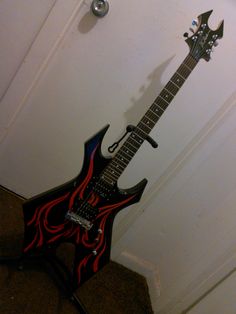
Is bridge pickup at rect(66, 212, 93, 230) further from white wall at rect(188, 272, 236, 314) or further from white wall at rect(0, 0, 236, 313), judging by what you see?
white wall at rect(188, 272, 236, 314)

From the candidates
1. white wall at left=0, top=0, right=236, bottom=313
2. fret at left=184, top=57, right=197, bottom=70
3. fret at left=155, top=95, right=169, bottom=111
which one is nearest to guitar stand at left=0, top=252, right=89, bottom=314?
white wall at left=0, top=0, right=236, bottom=313

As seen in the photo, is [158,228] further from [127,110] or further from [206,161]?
[127,110]

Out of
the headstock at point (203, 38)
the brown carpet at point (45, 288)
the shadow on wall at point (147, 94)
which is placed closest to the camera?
the headstock at point (203, 38)

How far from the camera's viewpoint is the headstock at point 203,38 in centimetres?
111

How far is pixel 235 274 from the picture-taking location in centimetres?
127

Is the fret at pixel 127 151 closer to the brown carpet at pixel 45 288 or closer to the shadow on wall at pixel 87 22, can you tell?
the shadow on wall at pixel 87 22

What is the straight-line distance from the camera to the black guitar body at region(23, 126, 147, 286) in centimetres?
116

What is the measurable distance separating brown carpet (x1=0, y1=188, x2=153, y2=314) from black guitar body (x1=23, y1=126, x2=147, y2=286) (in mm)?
135

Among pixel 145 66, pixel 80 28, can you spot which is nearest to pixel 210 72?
pixel 145 66

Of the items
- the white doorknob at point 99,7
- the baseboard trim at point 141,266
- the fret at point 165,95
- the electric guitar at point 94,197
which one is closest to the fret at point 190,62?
the electric guitar at point 94,197

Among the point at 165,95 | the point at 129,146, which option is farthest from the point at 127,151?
the point at 165,95

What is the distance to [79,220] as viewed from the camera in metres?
1.20

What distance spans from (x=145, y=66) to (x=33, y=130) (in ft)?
1.97

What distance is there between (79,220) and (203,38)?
2.64ft
